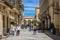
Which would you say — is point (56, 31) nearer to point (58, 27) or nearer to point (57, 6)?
point (58, 27)

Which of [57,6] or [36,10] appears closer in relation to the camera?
[57,6]

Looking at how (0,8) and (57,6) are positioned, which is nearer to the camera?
(0,8)

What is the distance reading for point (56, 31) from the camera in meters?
36.1

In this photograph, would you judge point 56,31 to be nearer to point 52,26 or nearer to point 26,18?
point 52,26

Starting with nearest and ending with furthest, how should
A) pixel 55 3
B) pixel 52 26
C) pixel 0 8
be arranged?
pixel 0 8, pixel 52 26, pixel 55 3

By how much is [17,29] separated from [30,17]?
328ft

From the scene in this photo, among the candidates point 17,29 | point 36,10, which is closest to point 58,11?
point 17,29

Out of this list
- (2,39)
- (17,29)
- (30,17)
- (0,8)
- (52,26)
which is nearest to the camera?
(2,39)

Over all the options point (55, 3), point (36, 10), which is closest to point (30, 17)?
point (36, 10)

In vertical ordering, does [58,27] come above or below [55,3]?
below

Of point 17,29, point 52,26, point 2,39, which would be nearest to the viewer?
point 2,39

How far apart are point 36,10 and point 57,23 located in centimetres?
7981

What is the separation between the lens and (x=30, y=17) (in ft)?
440

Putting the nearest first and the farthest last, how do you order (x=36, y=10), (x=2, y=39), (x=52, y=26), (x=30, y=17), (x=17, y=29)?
(x=2, y=39)
(x=17, y=29)
(x=52, y=26)
(x=36, y=10)
(x=30, y=17)
